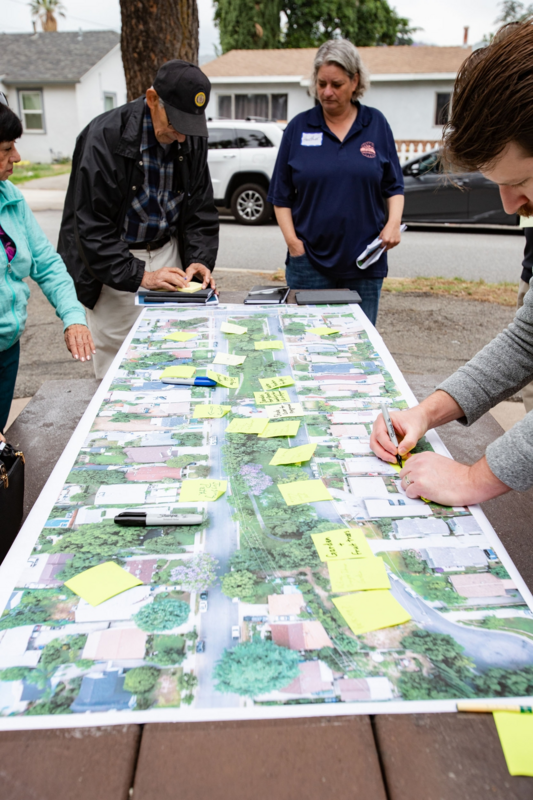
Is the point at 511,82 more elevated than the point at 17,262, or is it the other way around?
the point at 511,82

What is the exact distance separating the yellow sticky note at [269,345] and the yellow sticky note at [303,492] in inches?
38.2

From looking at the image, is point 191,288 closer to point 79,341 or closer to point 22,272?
point 79,341

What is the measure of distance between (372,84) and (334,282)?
59.1 feet

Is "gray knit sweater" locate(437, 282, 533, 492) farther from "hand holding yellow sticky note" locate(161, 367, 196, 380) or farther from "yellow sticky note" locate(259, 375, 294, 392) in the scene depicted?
"hand holding yellow sticky note" locate(161, 367, 196, 380)

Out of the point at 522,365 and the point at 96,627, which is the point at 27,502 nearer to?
the point at 96,627

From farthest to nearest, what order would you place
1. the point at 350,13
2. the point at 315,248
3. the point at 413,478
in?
the point at 350,13, the point at 315,248, the point at 413,478

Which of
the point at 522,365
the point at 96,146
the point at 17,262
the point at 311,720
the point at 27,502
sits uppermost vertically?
the point at 96,146

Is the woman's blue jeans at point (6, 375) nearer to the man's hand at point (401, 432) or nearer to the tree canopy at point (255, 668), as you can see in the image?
the man's hand at point (401, 432)

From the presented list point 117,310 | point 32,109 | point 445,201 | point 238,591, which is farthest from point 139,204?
point 32,109

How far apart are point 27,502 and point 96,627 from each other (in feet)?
4.02

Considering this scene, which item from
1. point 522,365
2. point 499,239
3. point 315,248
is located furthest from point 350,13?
point 522,365

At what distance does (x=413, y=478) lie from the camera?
1.37 metres

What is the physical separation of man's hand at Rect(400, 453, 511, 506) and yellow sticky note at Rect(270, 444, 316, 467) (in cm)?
25

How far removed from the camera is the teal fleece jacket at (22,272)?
2.24 metres
